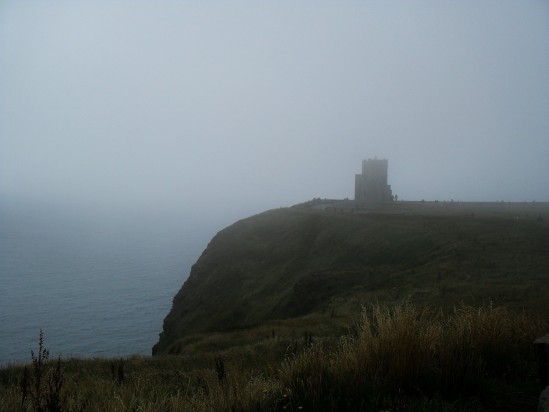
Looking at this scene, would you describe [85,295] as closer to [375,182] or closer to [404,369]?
[375,182]

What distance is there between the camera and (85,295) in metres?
84.9

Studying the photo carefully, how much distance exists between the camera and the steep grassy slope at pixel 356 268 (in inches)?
759

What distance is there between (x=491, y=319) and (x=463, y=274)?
46.4ft

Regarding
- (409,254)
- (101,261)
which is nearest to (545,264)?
(409,254)

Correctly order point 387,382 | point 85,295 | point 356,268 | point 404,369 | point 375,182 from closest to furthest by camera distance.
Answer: point 387,382 < point 404,369 < point 356,268 < point 375,182 < point 85,295

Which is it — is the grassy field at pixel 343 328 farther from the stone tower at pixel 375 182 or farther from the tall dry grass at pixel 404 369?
the stone tower at pixel 375 182

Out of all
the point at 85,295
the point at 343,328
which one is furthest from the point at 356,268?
the point at 85,295

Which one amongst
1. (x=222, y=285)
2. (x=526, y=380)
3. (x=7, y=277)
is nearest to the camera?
(x=526, y=380)

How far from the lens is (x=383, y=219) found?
142ft

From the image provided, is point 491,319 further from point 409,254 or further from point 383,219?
point 383,219

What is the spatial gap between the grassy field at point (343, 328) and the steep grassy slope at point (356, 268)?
17cm

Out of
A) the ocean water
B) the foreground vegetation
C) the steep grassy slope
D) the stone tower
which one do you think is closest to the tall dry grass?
the foreground vegetation

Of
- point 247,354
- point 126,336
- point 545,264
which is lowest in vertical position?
point 126,336

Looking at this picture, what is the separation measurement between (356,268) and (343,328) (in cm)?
1607
